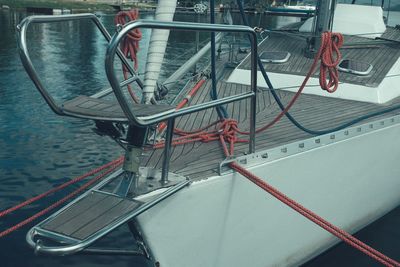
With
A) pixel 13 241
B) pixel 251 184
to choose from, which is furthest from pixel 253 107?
pixel 13 241

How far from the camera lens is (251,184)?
152 inches

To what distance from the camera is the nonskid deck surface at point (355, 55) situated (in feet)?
21.8

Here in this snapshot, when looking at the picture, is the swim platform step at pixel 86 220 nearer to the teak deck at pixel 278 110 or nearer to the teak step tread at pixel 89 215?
the teak step tread at pixel 89 215

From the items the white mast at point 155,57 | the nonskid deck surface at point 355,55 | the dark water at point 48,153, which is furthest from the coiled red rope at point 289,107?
the nonskid deck surface at point 355,55

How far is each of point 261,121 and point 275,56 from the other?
8.58 ft

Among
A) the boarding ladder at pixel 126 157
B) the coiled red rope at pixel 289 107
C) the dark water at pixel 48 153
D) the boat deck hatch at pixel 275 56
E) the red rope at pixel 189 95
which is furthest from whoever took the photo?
the boat deck hatch at pixel 275 56

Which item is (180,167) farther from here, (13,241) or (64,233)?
(13,241)

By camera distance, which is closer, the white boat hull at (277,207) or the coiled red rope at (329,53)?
the white boat hull at (277,207)

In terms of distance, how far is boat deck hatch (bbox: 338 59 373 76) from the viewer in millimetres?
6691

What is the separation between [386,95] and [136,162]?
4.67 metres

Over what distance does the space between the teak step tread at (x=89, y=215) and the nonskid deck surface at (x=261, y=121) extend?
0.75 meters

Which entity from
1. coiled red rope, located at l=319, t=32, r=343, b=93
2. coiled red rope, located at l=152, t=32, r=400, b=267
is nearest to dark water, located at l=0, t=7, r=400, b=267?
coiled red rope, located at l=152, t=32, r=400, b=267

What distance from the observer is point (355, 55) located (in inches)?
287

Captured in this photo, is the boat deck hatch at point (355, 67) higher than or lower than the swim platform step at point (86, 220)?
higher
